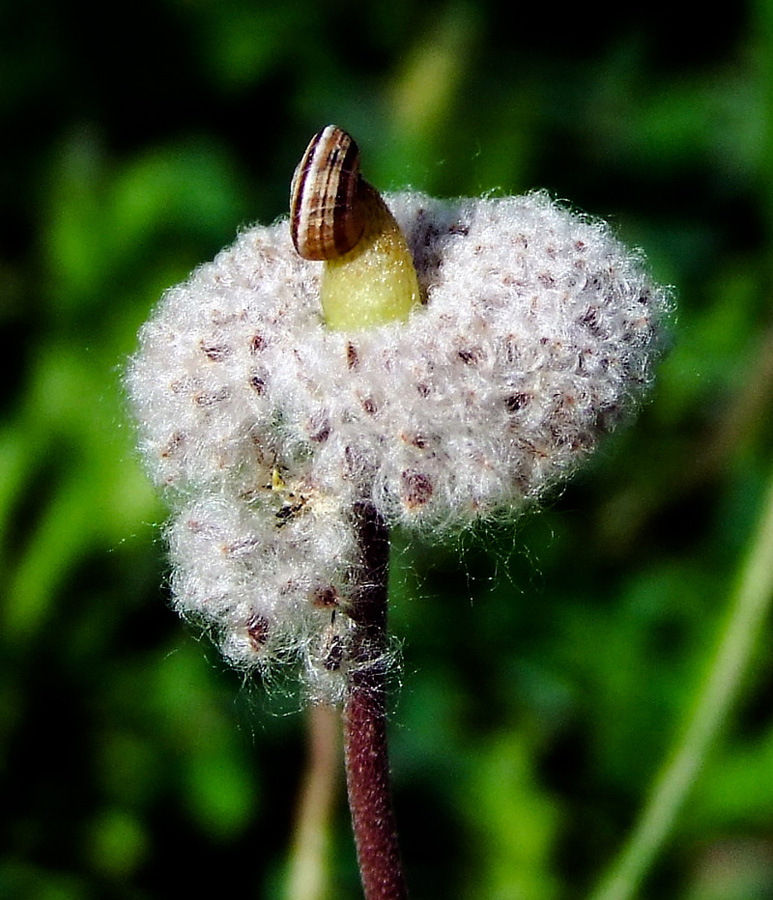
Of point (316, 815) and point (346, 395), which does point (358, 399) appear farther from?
point (316, 815)

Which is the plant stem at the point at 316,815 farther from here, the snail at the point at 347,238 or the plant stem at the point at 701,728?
the snail at the point at 347,238

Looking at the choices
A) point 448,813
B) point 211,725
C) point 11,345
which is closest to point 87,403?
point 11,345

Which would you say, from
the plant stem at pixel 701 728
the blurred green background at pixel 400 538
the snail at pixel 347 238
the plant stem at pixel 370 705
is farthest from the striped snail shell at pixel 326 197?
the plant stem at pixel 701 728

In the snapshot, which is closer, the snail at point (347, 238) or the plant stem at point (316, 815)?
the snail at point (347, 238)

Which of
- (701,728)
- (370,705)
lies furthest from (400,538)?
(370,705)

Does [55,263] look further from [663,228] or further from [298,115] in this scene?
[663,228]

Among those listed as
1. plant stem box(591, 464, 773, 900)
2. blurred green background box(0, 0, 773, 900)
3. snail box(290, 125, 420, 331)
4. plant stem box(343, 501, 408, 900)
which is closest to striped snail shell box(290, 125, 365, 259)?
snail box(290, 125, 420, 331)

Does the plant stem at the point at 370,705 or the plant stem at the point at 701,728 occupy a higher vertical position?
the plant stem at the point at 701,728
